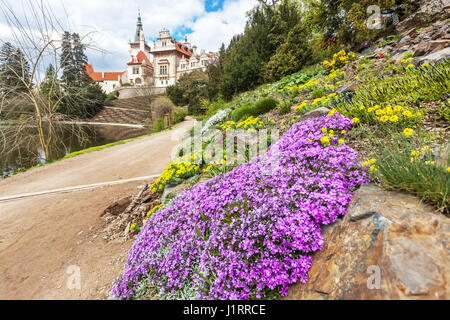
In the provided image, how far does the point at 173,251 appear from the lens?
2.14 meters

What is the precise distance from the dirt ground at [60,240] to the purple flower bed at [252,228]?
1.07m

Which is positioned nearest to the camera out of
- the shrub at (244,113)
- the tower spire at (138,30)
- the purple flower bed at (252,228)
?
the purple flower bed at (252,228)

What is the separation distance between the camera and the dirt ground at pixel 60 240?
2.83 m

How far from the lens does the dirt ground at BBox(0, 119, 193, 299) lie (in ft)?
9.28

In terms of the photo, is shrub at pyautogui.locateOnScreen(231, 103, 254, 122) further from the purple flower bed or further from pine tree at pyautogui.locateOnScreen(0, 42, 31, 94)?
pine tree at pyautogui.locateOnScreen(0, 42, 31, 94)

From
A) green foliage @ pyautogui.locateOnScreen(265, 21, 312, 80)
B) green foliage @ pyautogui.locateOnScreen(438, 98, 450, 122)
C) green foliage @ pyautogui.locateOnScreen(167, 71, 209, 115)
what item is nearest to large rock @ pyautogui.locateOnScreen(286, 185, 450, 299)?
green foliage @ pyautogui.locateOnScreen(438, 98, 450, 122)

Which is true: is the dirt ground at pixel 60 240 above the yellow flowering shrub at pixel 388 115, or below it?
below

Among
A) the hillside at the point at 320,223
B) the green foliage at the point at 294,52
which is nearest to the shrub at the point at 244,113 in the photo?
the hillside at the point at 320,223

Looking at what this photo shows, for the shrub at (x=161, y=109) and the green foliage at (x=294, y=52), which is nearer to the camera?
the green foliage at (x=294, y=52)

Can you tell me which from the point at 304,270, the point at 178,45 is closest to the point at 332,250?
the point at 304,270

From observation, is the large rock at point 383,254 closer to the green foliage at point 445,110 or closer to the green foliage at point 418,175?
the green foliage at point 418,175

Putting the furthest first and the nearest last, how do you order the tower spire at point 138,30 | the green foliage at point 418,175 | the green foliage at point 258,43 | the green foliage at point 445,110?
the tower spire at point 138,30
the green foliage at point 258,43
the green foliage at point 445,110
the green foliage at point 418,175

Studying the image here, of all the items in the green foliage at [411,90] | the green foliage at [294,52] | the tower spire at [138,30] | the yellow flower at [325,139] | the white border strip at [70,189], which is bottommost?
the white border strip at [70,189]
